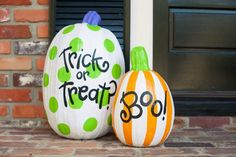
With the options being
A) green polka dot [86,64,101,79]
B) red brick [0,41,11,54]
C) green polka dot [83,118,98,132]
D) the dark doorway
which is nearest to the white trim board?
the dark doorway

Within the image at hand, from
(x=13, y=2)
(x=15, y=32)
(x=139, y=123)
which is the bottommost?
(x=139, y=123)

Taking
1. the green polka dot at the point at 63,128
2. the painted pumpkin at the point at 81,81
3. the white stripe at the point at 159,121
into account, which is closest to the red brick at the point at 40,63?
the painted pumpkin at the point at 81,81

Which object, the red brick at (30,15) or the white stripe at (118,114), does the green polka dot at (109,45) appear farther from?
the red brick at (30,15)

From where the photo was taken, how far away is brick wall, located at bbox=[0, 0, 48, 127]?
1890 mm

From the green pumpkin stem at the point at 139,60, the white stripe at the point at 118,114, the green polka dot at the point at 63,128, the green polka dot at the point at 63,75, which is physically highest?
the green pumpkin stem at the point at 139,60

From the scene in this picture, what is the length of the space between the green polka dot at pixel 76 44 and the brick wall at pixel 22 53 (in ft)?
1.11

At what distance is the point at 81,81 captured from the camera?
1576 mm

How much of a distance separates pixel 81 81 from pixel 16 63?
1.58 feet

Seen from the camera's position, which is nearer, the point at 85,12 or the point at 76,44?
the point at 76,44

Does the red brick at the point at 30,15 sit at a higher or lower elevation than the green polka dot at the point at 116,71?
higher

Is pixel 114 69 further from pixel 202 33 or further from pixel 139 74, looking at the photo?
pixel 202 33

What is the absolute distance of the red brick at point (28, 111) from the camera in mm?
1901

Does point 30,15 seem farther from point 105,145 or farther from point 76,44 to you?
point 105,145

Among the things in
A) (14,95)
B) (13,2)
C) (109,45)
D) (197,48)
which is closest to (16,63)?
(14,95)
